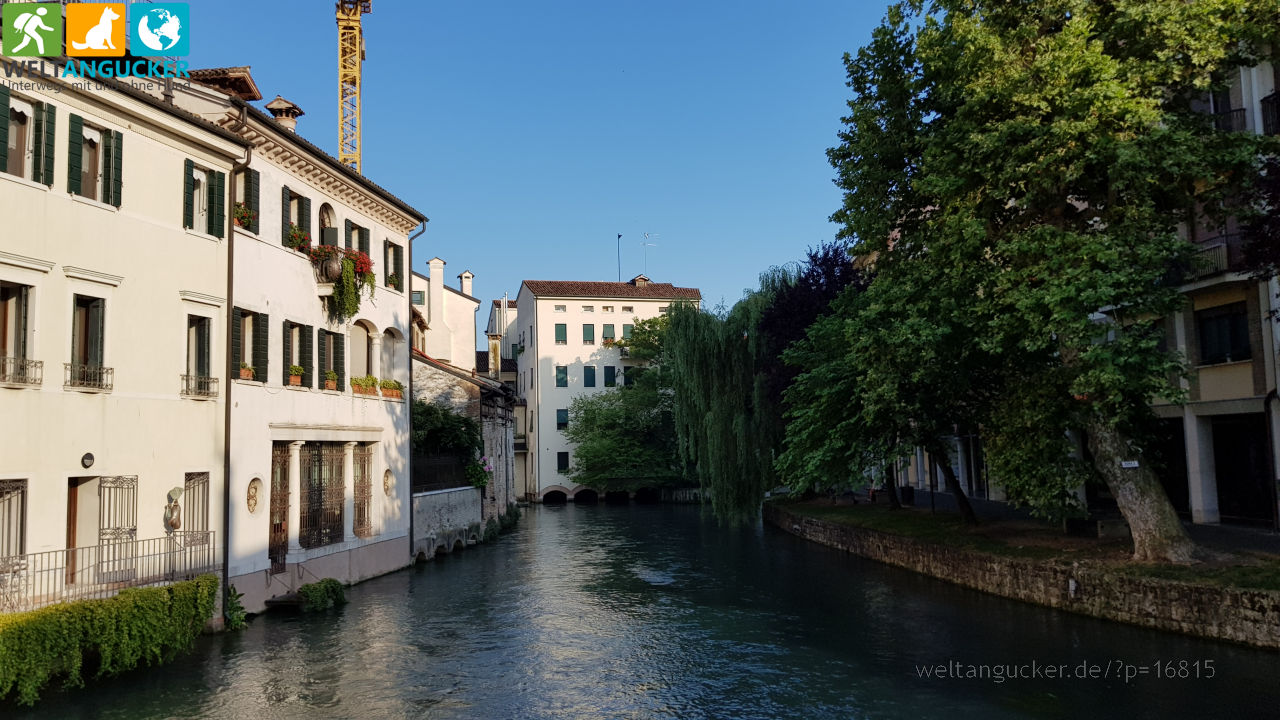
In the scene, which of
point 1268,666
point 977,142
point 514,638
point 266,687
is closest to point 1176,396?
point 1268,666

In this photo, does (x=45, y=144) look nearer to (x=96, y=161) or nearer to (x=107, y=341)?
(x=96, y=161)

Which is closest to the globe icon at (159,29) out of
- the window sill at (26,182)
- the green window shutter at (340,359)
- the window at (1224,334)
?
the window sill at (26,182)

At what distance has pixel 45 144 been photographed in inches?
517

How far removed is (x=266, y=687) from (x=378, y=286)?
44.5 feet

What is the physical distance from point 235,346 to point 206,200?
115 inches

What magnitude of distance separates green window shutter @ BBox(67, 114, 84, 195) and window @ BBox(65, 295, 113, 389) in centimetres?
178

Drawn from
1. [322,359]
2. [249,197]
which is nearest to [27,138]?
[249,197]

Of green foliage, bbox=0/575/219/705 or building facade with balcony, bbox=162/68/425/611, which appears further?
building facade with balcony, bbox=162/68/425/611

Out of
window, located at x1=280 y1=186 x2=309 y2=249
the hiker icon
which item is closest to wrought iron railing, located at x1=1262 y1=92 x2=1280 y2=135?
window, located at x1=280 y1=186 x2=309 y2=249

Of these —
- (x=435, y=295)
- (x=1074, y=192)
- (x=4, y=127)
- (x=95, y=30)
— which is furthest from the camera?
(x=435, y=295)

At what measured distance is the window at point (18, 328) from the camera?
1273 cm

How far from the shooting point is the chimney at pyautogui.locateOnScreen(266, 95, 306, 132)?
22047 millimetres

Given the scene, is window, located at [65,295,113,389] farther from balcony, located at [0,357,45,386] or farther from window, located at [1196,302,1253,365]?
window, located at [1196,302,1253,365]

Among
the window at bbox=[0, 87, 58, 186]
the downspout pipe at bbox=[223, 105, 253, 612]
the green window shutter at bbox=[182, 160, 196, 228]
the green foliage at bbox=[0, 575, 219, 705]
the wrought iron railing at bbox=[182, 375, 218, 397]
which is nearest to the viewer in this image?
the green foliage at bbox=[0, 575, 219, 705]
